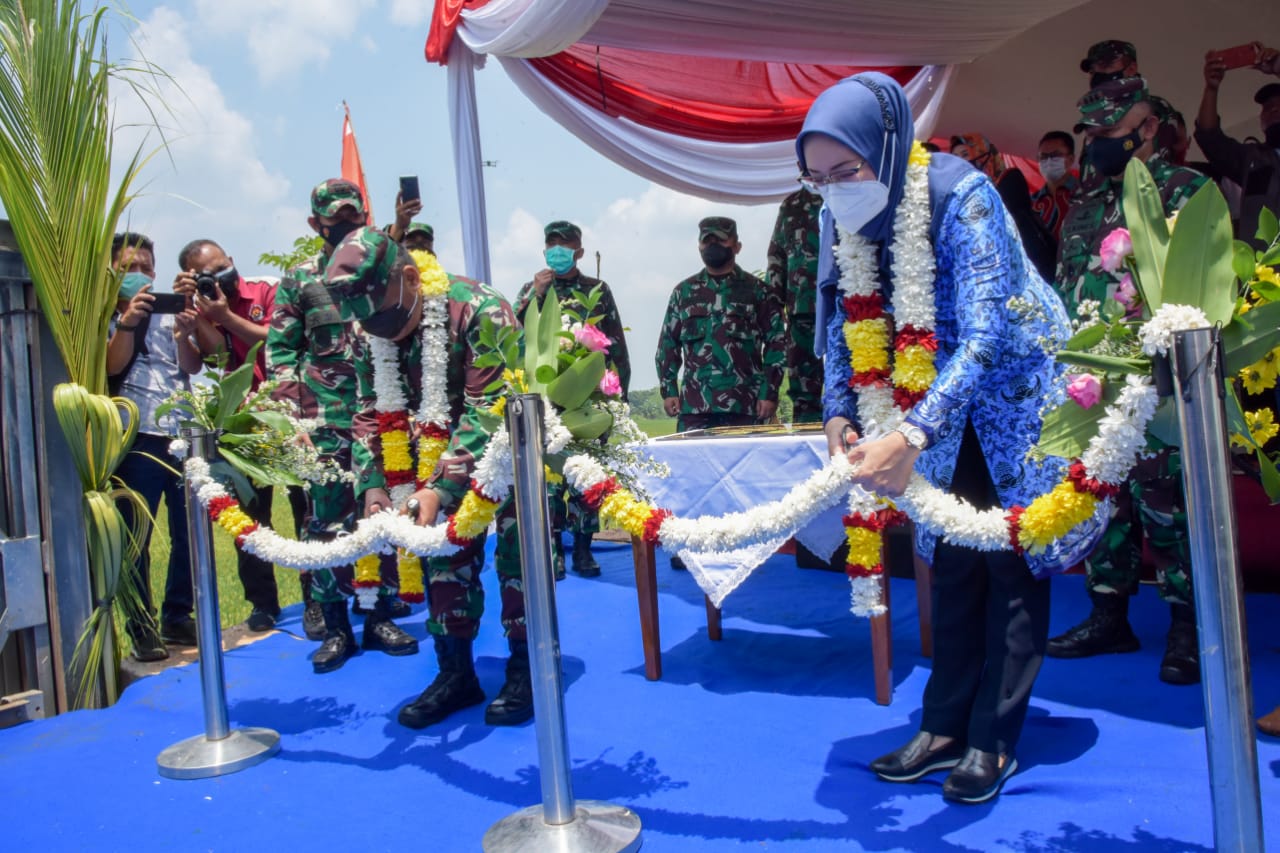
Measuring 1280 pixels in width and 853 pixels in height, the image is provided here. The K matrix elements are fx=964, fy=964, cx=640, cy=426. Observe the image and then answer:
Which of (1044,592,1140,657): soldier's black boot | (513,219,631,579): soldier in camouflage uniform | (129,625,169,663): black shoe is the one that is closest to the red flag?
(513,219,631,579): soldier in camouflage uniform

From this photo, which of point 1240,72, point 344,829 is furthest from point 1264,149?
point 344,829

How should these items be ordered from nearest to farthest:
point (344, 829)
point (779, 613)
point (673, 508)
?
point (344, 829) → point (673, 508) → point (779, 613)

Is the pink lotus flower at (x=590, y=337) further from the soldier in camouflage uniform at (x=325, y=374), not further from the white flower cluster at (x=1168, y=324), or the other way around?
the soldier in camouflage uniform at (x=325, y=374)

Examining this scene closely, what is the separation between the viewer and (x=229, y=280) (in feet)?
16.0

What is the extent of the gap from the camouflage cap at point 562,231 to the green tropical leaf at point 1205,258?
4340 millimetres

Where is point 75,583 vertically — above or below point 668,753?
above

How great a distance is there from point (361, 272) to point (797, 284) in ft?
10.0

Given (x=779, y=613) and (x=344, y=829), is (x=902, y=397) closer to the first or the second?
(x=344, y=829)

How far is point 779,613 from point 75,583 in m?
3.08

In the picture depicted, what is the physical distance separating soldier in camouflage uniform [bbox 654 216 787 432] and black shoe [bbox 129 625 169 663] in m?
2.98

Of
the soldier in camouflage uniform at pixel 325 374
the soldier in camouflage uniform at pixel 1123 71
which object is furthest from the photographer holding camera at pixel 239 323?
the soldier in camouflage uniform at pixel 1123 71

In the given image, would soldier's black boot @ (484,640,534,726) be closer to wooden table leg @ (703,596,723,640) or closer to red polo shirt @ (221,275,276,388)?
wooden table leg @ (703,596,723,640)

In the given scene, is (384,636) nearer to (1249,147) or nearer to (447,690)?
(447,690)

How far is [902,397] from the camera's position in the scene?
249 cm
